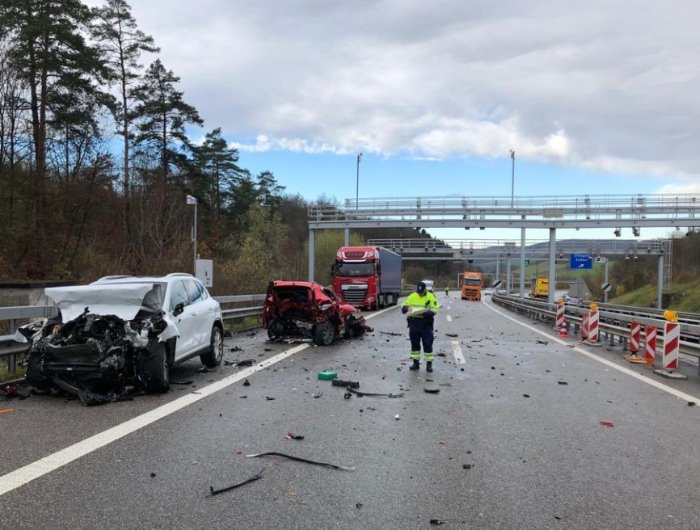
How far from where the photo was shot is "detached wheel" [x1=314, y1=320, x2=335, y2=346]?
45.6 feet

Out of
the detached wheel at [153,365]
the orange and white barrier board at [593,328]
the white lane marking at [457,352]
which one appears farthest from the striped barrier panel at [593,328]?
the detached wheel at [153,365]

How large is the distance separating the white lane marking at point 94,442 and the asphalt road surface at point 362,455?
25 millimetres

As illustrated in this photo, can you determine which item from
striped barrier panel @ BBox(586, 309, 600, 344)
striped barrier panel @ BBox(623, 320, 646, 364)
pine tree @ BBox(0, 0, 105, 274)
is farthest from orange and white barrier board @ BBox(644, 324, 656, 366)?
pine tree @ BBox(0, 0, 105, 274)

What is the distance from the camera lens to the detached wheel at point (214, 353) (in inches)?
403

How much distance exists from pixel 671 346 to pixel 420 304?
4.97 metres

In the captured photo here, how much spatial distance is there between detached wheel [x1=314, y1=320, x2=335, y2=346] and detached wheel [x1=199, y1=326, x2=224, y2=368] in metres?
3.62

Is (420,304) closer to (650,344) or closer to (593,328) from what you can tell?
(650,344)

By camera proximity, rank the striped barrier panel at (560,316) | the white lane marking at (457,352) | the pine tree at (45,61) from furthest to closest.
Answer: the pine tree at (45,61) < the striped barrier panel at (560,316) < the white lane marking at (457,352)

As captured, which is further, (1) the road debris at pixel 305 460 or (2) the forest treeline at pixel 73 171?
(2) the forest treeline at pixel 73 171

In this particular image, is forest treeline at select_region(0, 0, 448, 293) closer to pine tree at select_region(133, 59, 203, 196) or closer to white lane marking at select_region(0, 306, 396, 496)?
pine tree at select_region(133, 59, 203, 196)

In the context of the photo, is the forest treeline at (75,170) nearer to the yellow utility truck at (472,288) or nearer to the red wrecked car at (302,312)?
the red wrecked car at (302,312)

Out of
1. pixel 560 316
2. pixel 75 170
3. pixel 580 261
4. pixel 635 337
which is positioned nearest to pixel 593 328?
pixel 635 337

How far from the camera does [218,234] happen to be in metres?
53.3

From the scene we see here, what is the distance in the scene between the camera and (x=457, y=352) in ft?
43.9
